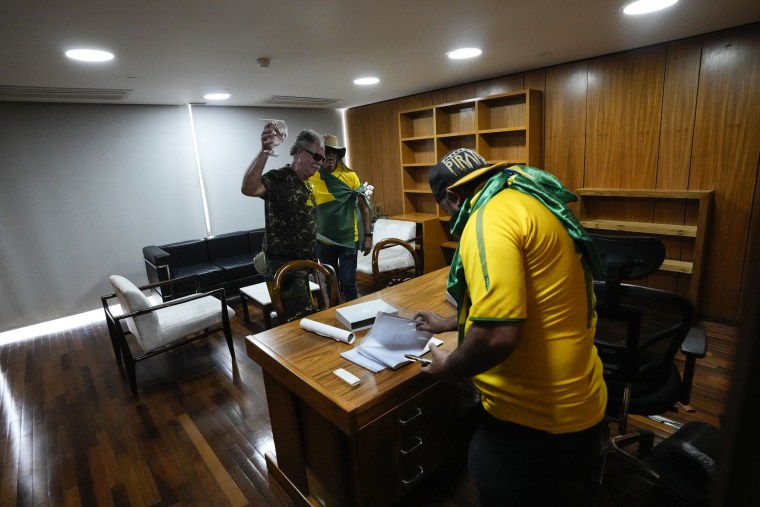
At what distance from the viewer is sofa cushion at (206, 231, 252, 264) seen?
16.0 ft

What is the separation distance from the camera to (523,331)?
0.99 metres

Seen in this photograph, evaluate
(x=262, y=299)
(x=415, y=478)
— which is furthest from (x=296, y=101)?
(x=415, y=478)

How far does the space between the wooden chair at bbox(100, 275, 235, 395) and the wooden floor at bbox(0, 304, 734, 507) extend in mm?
239

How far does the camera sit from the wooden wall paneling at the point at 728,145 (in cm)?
281

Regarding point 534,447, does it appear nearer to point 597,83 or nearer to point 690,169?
point 690,169

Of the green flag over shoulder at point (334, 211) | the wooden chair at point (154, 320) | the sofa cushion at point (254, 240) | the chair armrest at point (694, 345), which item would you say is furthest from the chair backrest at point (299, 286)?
the sofa cushion at point (254, 240)

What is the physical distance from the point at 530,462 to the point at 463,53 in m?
2.83

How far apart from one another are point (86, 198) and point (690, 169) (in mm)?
5547

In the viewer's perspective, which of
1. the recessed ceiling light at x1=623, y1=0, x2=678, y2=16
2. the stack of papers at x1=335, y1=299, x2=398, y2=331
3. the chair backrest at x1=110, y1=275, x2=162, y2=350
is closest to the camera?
the stack of papers at x1=335, y1=299, x2=398, y2=331

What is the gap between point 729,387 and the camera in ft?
0.85

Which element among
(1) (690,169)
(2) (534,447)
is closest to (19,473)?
(2) (534,447)

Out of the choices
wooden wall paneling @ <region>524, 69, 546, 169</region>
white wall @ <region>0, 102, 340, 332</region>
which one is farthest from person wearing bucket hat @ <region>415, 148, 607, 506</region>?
white wall @ <region>0, 102, 340, 332</region>

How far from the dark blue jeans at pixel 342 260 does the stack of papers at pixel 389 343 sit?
62.8 inches

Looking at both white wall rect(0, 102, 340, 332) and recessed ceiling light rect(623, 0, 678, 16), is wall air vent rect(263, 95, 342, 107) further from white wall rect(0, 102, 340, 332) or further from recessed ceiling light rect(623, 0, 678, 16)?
recessed ceiling light rect(623, 0, 678, 16)
